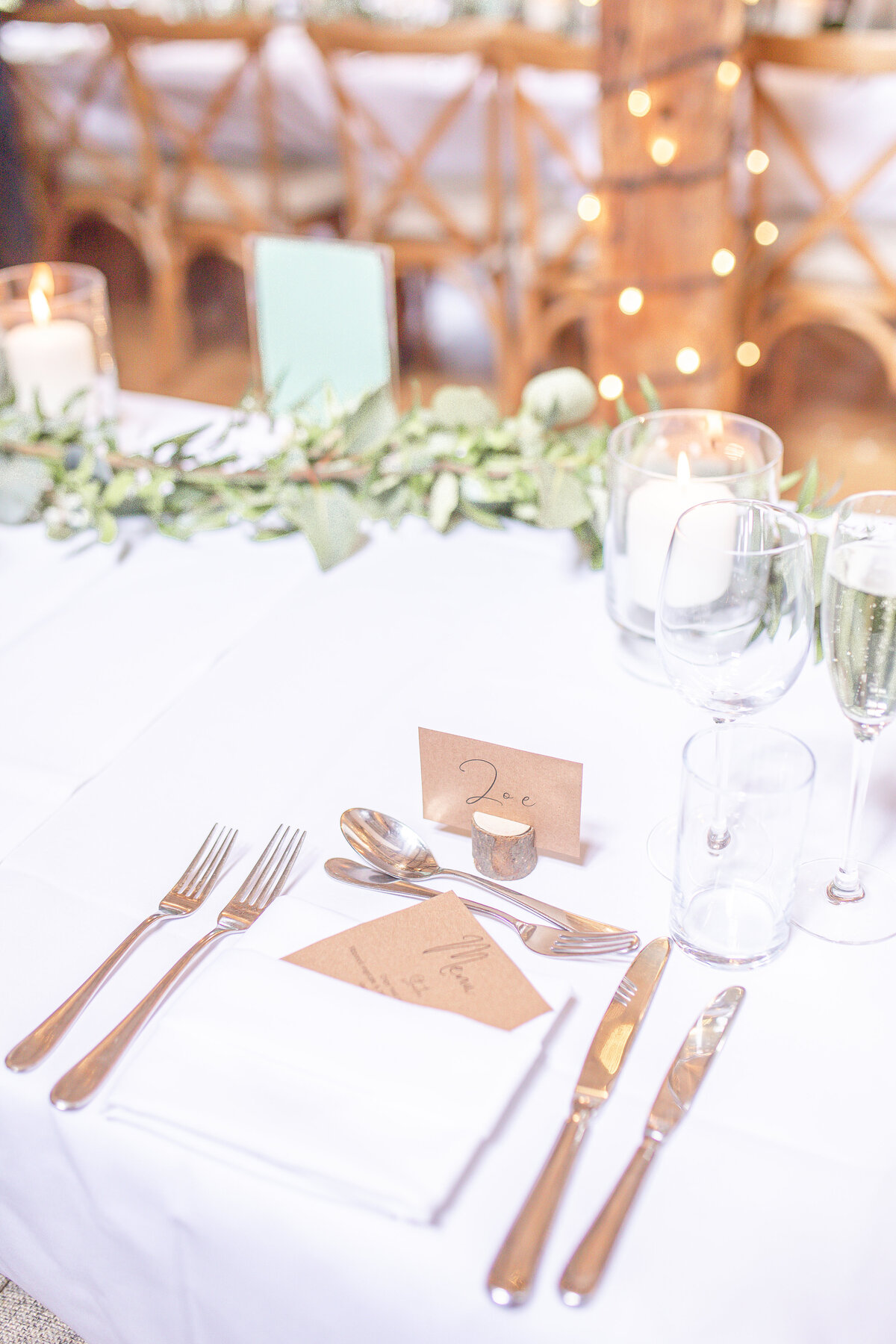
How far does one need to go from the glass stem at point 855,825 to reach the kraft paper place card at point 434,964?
0.22 meters

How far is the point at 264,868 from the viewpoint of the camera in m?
0.74

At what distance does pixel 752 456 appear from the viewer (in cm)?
106

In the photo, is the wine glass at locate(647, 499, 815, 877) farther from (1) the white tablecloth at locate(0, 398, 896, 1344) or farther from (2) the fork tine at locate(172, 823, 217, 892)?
(2) the fork tine at locate(172, 823, 217, 892)

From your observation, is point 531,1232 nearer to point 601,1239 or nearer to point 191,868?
point 601,1239

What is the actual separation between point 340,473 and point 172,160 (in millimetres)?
2692

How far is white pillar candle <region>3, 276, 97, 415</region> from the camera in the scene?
1.45m

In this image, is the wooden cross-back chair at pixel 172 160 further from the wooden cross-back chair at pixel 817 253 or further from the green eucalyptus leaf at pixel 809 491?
the green eucalyptus leaf at pixel 809 491

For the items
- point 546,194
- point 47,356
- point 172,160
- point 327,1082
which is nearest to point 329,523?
point 47,356

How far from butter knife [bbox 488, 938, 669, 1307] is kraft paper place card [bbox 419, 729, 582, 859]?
97 millimetres

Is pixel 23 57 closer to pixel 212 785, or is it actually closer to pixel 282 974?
pixel 212 785

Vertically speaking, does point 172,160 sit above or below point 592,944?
above

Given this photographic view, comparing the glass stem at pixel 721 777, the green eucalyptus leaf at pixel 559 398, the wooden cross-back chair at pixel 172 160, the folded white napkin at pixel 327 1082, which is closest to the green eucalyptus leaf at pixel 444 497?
the green eucalyptus leaf at pixel 559 398

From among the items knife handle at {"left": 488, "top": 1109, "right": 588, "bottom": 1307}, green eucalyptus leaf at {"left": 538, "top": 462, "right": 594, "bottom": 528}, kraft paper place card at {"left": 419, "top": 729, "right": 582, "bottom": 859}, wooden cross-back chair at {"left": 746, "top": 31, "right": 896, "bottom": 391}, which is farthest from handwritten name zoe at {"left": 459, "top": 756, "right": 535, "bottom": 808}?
wooden cross-back chair at {"left": 746, "top": 31, "right": 896, "bottom": 391}

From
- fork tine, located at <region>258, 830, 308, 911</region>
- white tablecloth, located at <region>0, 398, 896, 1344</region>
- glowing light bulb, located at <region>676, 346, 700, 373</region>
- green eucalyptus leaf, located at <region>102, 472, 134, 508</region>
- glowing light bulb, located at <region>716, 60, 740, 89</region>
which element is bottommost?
glowing light bulb, located at <region>676, 346, 700, 373</region>
